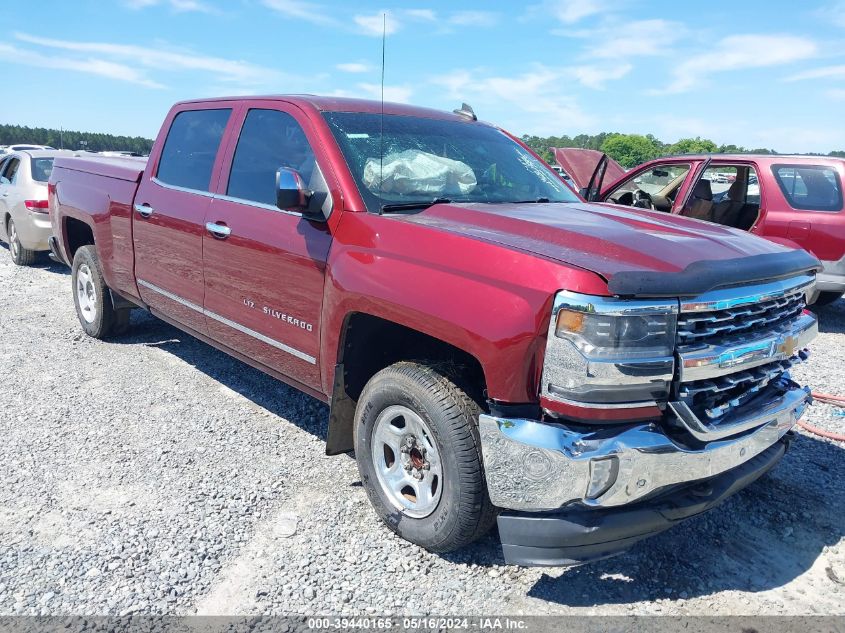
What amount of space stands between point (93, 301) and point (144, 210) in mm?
1668

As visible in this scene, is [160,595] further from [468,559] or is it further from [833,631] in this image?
[833,631]

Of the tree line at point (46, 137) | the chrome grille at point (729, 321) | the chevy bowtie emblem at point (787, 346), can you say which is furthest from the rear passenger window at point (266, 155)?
the tree line at point (46, 137)

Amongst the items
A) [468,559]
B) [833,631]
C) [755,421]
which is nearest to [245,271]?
[468,559]

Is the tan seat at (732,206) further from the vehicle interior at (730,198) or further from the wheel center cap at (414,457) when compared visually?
the wheel center cap at (414,457)

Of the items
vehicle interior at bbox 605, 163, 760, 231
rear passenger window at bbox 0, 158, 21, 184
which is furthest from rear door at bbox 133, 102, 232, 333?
rear passenger window at bbox 0, 158, 21, 184

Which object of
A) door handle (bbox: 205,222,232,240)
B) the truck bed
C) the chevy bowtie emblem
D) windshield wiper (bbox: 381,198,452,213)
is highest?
the truck bed

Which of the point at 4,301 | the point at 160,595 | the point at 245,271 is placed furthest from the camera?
the point at 4,301

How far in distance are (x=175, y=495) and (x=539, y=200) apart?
8.27 feet

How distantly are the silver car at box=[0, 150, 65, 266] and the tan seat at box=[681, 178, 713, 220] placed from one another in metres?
8.24

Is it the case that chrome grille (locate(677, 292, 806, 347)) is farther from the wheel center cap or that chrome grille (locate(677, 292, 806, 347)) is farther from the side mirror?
the side mirror

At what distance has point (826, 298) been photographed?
7.81 m

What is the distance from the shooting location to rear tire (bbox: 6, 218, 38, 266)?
31.2 ft

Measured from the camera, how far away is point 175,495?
3.38 meters

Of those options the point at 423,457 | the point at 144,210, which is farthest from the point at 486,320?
the point at 144,210
